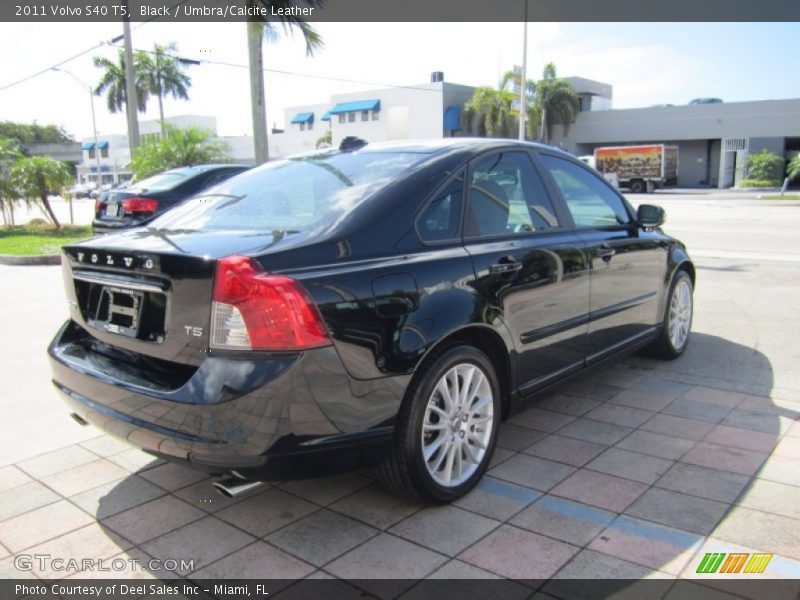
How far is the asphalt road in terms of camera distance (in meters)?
4.41

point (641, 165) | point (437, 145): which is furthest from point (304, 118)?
point (437, 145)

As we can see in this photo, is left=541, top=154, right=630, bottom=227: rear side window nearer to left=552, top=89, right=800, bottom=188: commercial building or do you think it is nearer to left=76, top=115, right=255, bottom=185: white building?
left=552, top=89, right=800, bottom=188: commercial building

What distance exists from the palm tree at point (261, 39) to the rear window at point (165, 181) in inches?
189

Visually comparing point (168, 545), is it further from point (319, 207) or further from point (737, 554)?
point (737, 554)

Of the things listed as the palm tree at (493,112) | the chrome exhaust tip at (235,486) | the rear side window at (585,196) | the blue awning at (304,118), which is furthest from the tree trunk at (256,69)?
the blue awning at (304,118)

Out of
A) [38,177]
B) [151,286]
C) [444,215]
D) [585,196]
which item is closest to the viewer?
[151,286]

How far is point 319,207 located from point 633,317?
2584 millimetres

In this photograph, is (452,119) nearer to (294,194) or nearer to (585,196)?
(585,196)

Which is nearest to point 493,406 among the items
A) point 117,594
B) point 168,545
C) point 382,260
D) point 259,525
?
point 382,260

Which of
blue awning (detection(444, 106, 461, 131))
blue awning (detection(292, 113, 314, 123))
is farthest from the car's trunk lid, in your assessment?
blue awning (detection(292, 113, 314, 123))

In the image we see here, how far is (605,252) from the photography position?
170 inches

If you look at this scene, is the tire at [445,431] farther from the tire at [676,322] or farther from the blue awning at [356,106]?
the blue awning at [356,106]

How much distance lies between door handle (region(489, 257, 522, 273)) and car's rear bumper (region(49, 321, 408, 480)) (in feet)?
2.79

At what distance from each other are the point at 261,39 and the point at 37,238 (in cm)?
684
